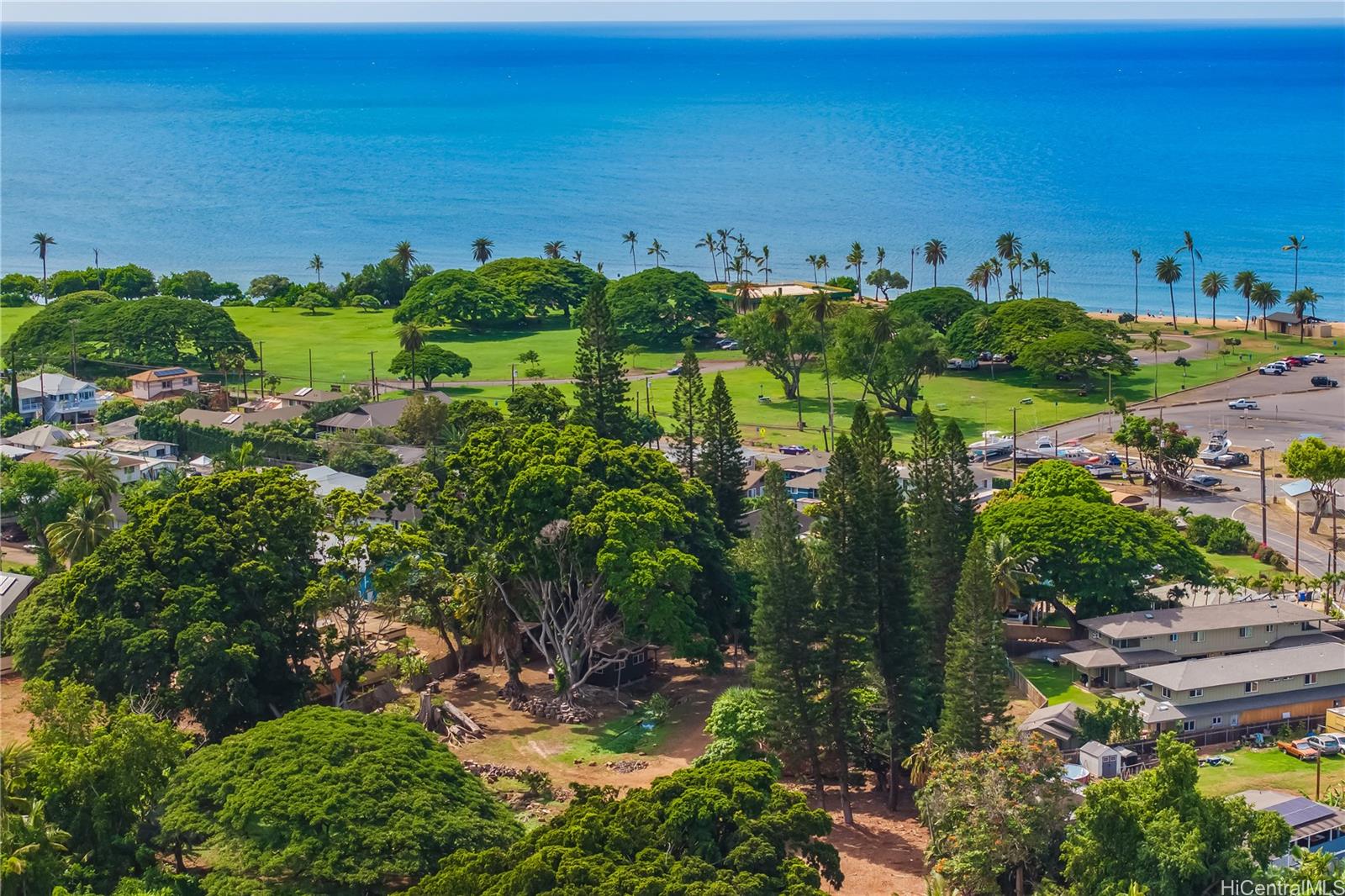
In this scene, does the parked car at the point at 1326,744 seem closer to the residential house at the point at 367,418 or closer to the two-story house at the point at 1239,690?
the two-story house at the point at 1239,690

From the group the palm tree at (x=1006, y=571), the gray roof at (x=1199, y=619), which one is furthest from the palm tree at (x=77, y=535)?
the gray roof at (x=1199, y=619)

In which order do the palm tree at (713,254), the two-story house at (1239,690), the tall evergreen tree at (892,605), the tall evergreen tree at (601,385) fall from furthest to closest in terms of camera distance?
the palm tree at (713,254) → the tall evergreen tree at (601,385) → the two-story house at (1239,690) → the tall evergreen tree at (892,605)

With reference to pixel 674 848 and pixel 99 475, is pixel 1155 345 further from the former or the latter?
pixel 674 848

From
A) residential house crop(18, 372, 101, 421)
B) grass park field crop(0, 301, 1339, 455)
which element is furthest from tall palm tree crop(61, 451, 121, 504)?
grass park field crop(0, 301, 1339, 455)

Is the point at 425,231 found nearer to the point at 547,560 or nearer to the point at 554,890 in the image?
the point at 547,560

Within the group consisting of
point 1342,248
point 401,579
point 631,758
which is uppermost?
point 1342,248

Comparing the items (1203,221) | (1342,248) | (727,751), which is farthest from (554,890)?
(1203,221)

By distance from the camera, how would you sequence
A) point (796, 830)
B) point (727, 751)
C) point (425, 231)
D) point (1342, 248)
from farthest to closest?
1. point (425, 231)
2. point (1342, 248)
3. point (727, 751)
4. point (796, 830)
